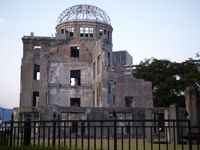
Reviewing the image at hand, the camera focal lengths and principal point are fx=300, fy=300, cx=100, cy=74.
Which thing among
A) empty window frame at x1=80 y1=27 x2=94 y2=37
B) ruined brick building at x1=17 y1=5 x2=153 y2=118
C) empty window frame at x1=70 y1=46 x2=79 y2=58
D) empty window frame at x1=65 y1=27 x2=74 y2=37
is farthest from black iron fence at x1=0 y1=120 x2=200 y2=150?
empty window frame at x1=65 y1=27 x2=74 y2=37

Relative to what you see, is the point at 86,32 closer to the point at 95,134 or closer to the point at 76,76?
the point at 76,76

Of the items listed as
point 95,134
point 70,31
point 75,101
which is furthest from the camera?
point 70,31

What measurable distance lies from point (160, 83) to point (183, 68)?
4577 mm

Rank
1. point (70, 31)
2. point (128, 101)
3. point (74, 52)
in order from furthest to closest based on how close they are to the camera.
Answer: point (70, 31)
point (74, 52)
point (128, 101)

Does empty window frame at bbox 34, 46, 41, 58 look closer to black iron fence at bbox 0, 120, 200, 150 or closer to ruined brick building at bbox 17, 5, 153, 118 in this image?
ruined brick building at bbox 17, 5, 153, 118

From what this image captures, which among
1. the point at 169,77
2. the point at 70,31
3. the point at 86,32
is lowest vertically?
the point at 169,77

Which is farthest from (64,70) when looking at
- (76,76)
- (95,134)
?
(95,134)

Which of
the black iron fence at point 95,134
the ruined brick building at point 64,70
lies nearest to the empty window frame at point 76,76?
the ruined brick building at point 64,70

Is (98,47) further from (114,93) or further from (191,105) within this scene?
(191,105)

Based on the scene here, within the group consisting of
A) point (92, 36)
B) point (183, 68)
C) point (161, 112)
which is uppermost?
point (92, 36)

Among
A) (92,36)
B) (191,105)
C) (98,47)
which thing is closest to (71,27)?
(92,36)

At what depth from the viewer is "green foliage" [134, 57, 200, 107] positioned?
42844mm

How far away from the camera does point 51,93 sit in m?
38.7

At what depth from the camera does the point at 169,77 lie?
4378 cm
